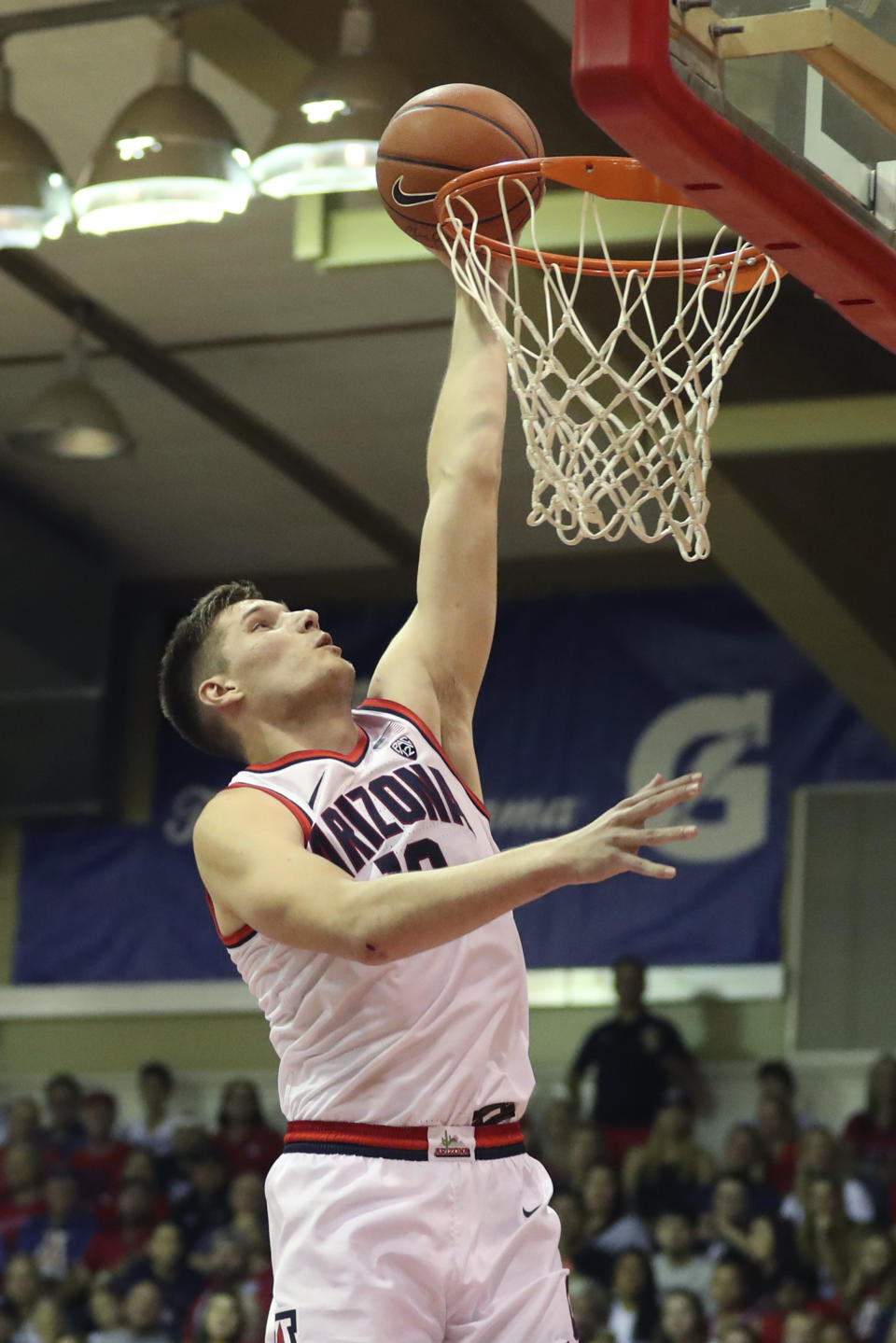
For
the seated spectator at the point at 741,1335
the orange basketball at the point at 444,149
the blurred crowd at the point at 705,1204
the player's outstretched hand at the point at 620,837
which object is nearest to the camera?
the player's outstretched hand at the point at 620,837

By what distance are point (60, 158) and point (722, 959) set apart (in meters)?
6.78

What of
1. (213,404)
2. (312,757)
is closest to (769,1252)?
(213,404)

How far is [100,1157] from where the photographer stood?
13.8m

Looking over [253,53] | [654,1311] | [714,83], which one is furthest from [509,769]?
[714,83]

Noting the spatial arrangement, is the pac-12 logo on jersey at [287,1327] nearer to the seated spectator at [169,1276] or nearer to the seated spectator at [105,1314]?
the seated spectator at [169,1276]

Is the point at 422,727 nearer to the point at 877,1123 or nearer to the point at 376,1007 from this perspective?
the point at 376,1007

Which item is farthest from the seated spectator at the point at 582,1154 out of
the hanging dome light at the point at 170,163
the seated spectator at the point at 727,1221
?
the hanging dome light at the point at 170,163

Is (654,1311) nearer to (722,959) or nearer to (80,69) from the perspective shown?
(722,959)

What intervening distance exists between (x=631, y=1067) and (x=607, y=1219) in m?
1.49

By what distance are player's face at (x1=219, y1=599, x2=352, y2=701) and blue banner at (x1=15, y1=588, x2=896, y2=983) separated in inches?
393

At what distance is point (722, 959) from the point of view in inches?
540

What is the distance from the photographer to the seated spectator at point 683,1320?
10.0 m

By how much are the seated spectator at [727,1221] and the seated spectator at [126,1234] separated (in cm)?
358

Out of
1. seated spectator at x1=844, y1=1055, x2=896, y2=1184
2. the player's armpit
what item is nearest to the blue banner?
seated spectator at x1=844, y1=1055, x2=896, y2=1184
